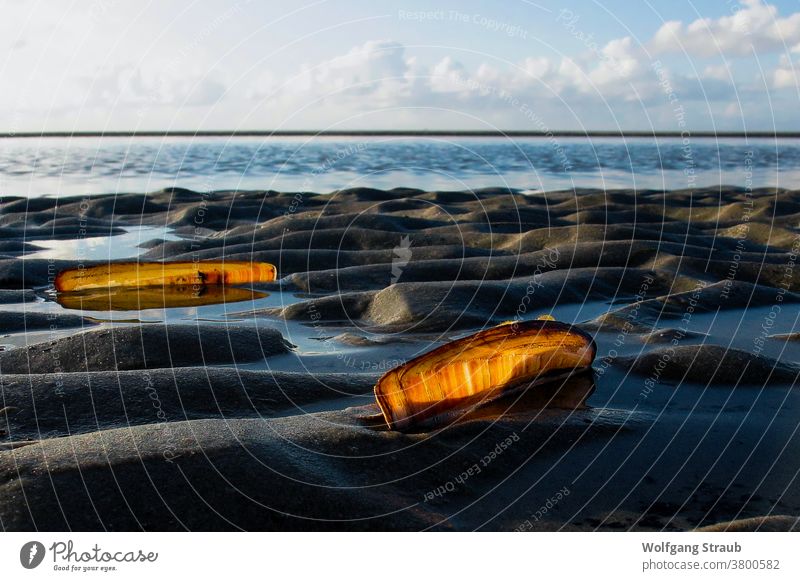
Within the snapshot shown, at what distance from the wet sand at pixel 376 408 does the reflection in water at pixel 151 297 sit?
0.17 meters

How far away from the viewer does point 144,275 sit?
26.4 feet

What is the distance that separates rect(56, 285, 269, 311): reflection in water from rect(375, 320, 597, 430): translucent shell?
402 centimetres

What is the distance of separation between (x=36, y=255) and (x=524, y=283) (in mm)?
6944

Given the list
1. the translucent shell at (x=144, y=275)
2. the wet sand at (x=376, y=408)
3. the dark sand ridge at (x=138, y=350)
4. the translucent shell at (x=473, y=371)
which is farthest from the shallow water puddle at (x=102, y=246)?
the translucent shell at (x=473, y=371)

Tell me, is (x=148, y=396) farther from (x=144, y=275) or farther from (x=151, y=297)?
(x=144, y=275)

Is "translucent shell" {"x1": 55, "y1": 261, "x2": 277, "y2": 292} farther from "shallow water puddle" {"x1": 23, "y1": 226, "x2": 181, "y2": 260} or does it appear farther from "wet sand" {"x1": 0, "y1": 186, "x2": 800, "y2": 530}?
"shallow water puddle" {"x1": 23, "y1": 226, "x2": 181, "y2": 260}

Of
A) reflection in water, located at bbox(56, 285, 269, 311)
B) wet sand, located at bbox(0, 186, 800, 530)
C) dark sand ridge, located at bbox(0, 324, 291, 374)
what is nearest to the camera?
wet sand, located at bbox(0, 186, 800, 530)

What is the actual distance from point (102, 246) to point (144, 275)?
527 cm

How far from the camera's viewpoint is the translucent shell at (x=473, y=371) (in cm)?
390

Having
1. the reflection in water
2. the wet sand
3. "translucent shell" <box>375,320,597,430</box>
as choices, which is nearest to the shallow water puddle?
the wet sand

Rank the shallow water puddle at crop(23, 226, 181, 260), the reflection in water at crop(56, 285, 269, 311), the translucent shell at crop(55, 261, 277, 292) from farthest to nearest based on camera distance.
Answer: the shallow water puddle at crop(23, 226, 181, 260), the translucent shell at crop(55, 261, 277, 292), the reflection in water at crop(56, 285, 269, 311)

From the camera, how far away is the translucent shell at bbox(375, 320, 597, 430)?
3904 millimetres

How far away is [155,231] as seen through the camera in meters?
15.1
